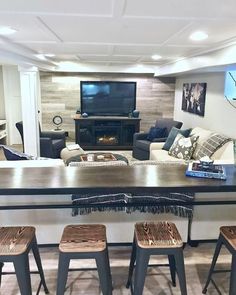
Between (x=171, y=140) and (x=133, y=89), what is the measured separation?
8.13 feet

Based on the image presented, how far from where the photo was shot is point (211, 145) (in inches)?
174

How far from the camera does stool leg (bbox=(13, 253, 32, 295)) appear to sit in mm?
1789

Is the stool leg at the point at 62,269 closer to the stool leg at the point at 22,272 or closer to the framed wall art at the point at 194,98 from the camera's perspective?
the stool leg at the point at 22,272

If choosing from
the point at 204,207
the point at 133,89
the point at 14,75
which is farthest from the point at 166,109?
the point at 204,207

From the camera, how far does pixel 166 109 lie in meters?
7.70

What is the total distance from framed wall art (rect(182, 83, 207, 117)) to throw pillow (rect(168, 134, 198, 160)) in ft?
3.25

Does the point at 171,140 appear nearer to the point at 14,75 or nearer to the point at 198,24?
the point at 198,24

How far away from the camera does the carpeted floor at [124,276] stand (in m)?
2.27

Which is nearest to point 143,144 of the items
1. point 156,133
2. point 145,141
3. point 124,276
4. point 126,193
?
point 145,141

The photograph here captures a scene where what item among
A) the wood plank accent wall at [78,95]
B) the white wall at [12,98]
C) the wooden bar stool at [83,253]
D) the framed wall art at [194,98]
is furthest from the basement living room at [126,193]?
the white wall at [12,98]

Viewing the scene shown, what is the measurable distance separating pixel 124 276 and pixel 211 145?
2691 mm

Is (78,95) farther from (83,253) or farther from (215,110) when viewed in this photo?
(83,253)

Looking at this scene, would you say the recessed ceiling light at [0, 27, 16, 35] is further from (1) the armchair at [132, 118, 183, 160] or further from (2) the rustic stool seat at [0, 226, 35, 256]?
(1) the armchair at [132, 118, 183, 160]

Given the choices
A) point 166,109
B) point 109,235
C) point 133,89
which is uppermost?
point 133,89
